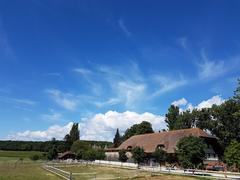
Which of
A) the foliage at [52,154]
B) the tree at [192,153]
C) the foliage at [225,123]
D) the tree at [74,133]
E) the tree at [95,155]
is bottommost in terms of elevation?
the tree at [192,153]

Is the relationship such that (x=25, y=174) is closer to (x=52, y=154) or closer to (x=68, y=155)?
(x=68, y=155)

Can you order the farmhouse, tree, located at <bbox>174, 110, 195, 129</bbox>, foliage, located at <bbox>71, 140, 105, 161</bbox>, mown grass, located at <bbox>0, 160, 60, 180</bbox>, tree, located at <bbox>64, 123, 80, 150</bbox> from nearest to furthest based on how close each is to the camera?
mown grass, located at <bbox>0, 160, 60, 180</bbox> < the farmhouse < tree, located at <bbox>174, 110, 195, 129</bbox> < foliage, located at <bbox>71, 140, 105, 161</bbox> < tree, located at <bbox>64, 123, 80, 150</bbox>

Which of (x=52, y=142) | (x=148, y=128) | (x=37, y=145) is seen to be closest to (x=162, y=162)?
(x=148, y=128)

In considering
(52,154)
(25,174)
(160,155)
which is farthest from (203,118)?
(52,154)

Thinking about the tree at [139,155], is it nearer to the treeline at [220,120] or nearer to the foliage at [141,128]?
the treeline at [220,120]

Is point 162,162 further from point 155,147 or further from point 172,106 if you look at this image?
point 172,106

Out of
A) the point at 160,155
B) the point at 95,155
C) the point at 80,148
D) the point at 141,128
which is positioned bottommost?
the point at 160,155

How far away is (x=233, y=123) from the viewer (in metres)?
83.2

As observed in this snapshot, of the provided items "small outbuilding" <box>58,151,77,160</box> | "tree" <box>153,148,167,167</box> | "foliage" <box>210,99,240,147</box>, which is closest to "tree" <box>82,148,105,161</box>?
"small outbuilding" <box>58,151,77,160</box>

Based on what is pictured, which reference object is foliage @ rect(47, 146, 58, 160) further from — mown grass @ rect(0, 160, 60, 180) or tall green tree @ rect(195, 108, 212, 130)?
mown grass @ rect(0, 160, 60, 180)

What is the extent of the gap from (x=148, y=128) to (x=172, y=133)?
3634 cm

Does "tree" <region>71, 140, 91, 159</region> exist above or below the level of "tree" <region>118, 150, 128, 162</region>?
above

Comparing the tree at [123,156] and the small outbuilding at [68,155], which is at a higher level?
the small outbuilding at [68,155]

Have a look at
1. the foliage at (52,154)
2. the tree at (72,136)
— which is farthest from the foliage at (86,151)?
the tree at (72,136)
